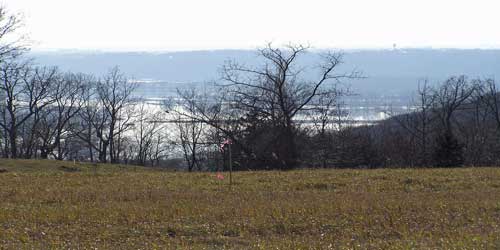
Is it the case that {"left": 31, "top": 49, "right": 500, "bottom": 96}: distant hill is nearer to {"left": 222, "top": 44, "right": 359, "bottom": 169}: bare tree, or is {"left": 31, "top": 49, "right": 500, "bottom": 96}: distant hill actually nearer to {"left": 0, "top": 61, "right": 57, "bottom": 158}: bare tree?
{"left": 0, "top": 61, "right": 57, "bottom": 158}: bare tree

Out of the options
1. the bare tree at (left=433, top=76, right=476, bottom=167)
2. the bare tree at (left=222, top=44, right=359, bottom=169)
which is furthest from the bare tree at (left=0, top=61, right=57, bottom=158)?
the bare tree at (left=433, top=76, right=476, bottom=167)

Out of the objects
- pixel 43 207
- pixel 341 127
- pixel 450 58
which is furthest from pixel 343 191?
pixel 450 58

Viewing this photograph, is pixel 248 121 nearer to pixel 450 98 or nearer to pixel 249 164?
pixel 249 164

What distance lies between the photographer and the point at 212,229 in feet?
33.8

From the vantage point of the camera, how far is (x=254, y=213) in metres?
11.7

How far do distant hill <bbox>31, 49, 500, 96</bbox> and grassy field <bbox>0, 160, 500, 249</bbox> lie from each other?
122977 millimetres

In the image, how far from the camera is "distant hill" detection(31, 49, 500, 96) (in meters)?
152

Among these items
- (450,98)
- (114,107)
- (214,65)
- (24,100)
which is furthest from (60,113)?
(214,65)

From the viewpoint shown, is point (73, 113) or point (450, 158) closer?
point (450, 158)

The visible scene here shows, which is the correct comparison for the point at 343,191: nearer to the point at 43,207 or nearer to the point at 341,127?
the point at 43,207

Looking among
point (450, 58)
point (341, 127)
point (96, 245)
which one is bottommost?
point (96, 245)

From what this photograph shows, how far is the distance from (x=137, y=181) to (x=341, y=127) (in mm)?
51216

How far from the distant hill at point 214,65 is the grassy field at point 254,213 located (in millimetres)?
122977

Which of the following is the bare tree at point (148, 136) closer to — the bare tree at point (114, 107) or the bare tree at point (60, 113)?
the bare tree at point (114, 107)
